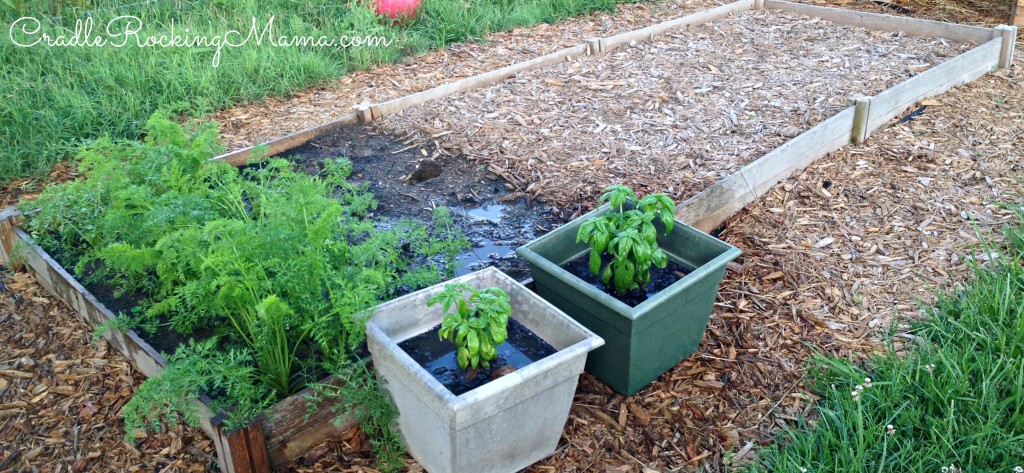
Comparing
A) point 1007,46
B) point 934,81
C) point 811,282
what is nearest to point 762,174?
point 811,282

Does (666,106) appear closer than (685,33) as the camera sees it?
Yes

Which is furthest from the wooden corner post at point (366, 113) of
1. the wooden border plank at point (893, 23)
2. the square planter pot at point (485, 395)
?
the wooden border plank at point (893, 23)

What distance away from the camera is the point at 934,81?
5258 millimetres

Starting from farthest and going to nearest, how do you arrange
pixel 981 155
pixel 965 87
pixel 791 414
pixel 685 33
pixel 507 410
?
1. pixel 685 33
2. pixel 965 87
3. pixel 981 155
4. pixel 791 414
5. pixel 507 410

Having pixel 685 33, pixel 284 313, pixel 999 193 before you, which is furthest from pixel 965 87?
pixel 284 313

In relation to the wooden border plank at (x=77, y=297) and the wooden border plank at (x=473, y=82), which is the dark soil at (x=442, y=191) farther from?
the wooden border plank at (x=77, y=297)

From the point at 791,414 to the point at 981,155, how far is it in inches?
105

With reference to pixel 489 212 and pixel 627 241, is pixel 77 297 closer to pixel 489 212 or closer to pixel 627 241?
pixel 489 212

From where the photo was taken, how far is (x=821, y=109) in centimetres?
492

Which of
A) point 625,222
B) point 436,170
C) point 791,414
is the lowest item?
point 791,414

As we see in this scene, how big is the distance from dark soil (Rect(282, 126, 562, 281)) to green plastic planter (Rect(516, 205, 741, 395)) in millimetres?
493

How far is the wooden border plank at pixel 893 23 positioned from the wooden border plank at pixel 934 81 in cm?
35

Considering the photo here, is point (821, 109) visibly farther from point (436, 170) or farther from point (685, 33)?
point (436, 170)

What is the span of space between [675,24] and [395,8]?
229cm
